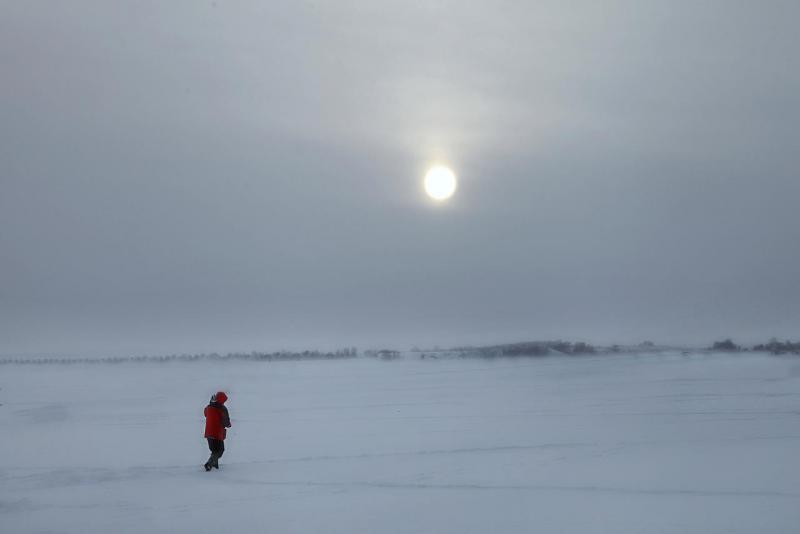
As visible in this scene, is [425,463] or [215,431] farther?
[425,463]

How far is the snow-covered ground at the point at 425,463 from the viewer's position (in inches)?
409

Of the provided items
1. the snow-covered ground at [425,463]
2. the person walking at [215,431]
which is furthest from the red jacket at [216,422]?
the snow-covered ground at [425,463]

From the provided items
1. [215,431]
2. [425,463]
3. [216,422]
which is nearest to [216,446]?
[215,431]

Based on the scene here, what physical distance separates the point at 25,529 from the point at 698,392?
1019 inches

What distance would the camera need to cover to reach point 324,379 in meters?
47.7

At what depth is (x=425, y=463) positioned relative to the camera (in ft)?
49.6

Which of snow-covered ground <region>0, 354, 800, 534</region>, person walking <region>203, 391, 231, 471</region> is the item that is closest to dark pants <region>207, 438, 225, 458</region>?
person walking <region>203, 391, 231, 471</region>

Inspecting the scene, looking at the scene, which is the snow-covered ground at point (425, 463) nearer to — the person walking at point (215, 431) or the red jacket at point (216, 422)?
the person walking at point (215, 431)

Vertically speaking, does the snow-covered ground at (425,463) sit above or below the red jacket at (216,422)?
below

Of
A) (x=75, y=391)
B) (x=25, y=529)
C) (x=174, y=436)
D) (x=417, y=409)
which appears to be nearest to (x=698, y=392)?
(x=417, y=409)

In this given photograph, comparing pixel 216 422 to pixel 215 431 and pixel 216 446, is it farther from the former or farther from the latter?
pixel 216 446

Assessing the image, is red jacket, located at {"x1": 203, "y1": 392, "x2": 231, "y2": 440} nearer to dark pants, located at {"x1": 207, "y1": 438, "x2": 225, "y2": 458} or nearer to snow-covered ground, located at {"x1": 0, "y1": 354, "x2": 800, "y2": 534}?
dark pants, located at {"x1": 207, "y1": 438, "x2": 225, "y2": 458}

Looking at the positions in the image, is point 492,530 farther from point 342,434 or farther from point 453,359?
point 453,359

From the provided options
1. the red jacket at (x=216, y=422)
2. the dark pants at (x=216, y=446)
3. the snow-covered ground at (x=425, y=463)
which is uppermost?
the red jacket at (x=216, y=422)
